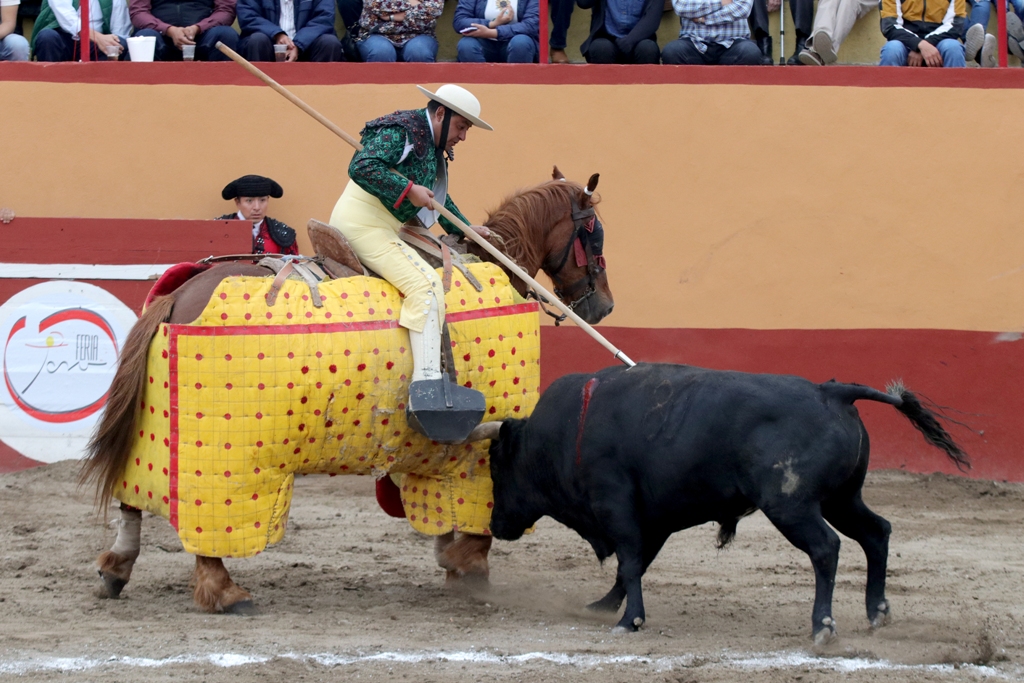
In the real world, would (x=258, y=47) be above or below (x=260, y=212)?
above

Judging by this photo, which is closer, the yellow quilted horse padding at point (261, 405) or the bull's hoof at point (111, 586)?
the yellow quilted horse padding at point (261, 405)

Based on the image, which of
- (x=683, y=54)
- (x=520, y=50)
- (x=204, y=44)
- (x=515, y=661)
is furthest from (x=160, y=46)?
(x=515, y=661)

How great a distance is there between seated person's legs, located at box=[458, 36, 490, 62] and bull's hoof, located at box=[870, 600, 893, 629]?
4916mm

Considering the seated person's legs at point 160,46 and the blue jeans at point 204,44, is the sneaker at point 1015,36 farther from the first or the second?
the seated person's legs at point 160,46

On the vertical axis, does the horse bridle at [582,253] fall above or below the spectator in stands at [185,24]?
below

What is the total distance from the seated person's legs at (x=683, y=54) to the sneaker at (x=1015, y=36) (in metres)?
2.36

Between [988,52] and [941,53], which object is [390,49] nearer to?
[941,53]

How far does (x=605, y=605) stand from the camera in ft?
16.0

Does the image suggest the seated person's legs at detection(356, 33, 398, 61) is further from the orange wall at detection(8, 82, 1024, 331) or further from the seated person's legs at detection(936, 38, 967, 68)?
the seated person's legs at detection(936, 38, 967, 68)

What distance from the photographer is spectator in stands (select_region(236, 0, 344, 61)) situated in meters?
8.01

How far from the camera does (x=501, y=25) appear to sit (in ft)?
27.2

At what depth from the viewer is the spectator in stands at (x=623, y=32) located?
317 inches

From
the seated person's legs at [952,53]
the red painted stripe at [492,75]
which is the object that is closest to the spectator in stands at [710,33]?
the red painted stripe at [492,75]

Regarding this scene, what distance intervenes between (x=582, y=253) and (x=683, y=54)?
9.70 ft
